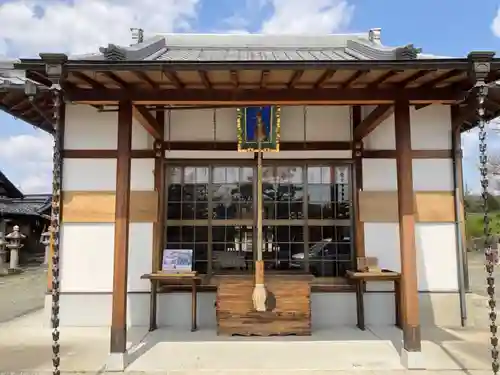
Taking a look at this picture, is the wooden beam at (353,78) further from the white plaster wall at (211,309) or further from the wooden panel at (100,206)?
the wooden panel at (100,206)

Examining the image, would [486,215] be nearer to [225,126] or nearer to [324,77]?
[324,77]

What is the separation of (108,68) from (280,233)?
3.86 m

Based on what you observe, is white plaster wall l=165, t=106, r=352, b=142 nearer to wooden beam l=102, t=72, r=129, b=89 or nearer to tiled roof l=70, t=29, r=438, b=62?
tiled roof l=70, t=29, r=438, b=62

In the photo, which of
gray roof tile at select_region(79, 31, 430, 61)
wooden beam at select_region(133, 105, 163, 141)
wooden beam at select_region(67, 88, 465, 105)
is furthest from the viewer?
gray roof tile at select_region(79, 31, 430, 61)

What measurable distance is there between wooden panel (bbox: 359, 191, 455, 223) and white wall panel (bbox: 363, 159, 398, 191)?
110 millimetres

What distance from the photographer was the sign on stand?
6457mm

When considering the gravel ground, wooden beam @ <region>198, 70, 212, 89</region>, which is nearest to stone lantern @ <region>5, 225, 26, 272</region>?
the gravel ground

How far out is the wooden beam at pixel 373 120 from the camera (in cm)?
550

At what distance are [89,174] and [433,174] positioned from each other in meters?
5.51

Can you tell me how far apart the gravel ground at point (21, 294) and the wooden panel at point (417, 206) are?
638cm

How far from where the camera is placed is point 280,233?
7105 millimetres

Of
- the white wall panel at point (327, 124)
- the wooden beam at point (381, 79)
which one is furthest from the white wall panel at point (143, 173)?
the wooden beam at point (381, 79)

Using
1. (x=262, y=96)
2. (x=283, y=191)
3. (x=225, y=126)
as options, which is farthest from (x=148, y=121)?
(x=283, y=191)

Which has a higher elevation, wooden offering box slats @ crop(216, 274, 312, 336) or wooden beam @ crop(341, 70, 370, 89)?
wooden beam @ crop(341, 70, 370, 89)
